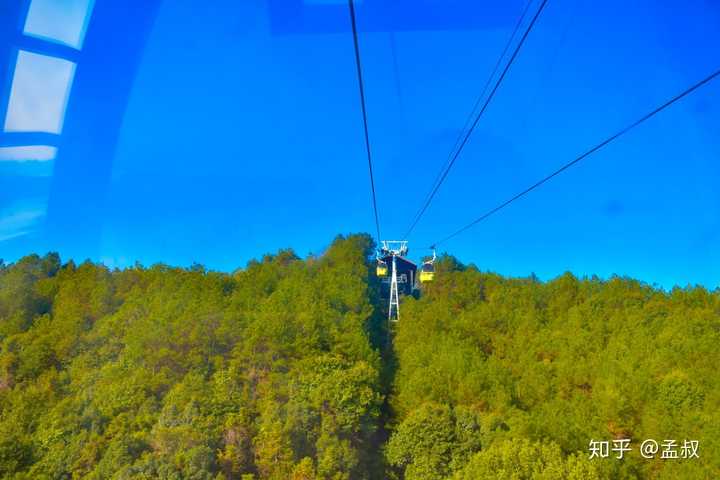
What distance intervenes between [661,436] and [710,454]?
3.22 metres

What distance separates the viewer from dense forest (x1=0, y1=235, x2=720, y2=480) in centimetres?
2009

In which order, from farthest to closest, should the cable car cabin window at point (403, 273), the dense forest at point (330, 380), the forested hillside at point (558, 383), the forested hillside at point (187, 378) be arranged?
the cable car cabin window at point (403, 273) → the forested hillside at point (187, 378) → the dense forest at point (330, 380) → the forested hillside at point (558, 383)

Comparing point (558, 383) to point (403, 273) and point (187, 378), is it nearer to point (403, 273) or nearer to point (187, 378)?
point (187, 378)

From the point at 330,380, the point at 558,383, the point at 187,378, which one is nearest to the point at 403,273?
the point at 558,383

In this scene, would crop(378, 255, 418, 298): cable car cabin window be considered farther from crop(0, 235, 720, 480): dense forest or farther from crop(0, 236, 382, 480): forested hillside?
crop(0, 236, 382, 480): forested hillside

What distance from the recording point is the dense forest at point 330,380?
20.1 m

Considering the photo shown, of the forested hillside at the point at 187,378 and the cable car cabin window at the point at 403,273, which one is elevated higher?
the cable car cabin window at the point at 403,273

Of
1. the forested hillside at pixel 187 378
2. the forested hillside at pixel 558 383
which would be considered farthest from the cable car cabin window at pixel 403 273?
the forested hillside at pixel 187 378

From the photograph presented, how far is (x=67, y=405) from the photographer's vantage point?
24.6 m

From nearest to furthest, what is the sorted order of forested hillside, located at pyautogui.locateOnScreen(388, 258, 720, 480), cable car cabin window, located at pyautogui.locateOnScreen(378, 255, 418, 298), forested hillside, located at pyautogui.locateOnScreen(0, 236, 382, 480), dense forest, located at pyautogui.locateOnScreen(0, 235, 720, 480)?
forested hillside, located at pyautogui.locateOnScreen(388, 258, 720, 480)
dense forest, located at pyautogui.locateOnScreen(0, 235, 720, 480)
forested hillside, located at pyautogui.locateOnScreen(0, 236, 382, 480)
cable car cabin window, located at pyautogui.locateOnScreen(378, 255, 418, 298)

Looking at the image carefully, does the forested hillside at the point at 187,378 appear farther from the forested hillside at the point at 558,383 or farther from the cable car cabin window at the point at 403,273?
the cable car cabin window at the point at 403,273

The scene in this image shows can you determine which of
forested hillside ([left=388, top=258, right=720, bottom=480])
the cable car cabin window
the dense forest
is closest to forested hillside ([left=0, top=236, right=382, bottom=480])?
the dense forest

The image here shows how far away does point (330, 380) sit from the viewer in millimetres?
24594

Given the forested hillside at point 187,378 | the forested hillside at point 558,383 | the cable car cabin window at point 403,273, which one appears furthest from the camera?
the cable car cabin window at point 403,273
